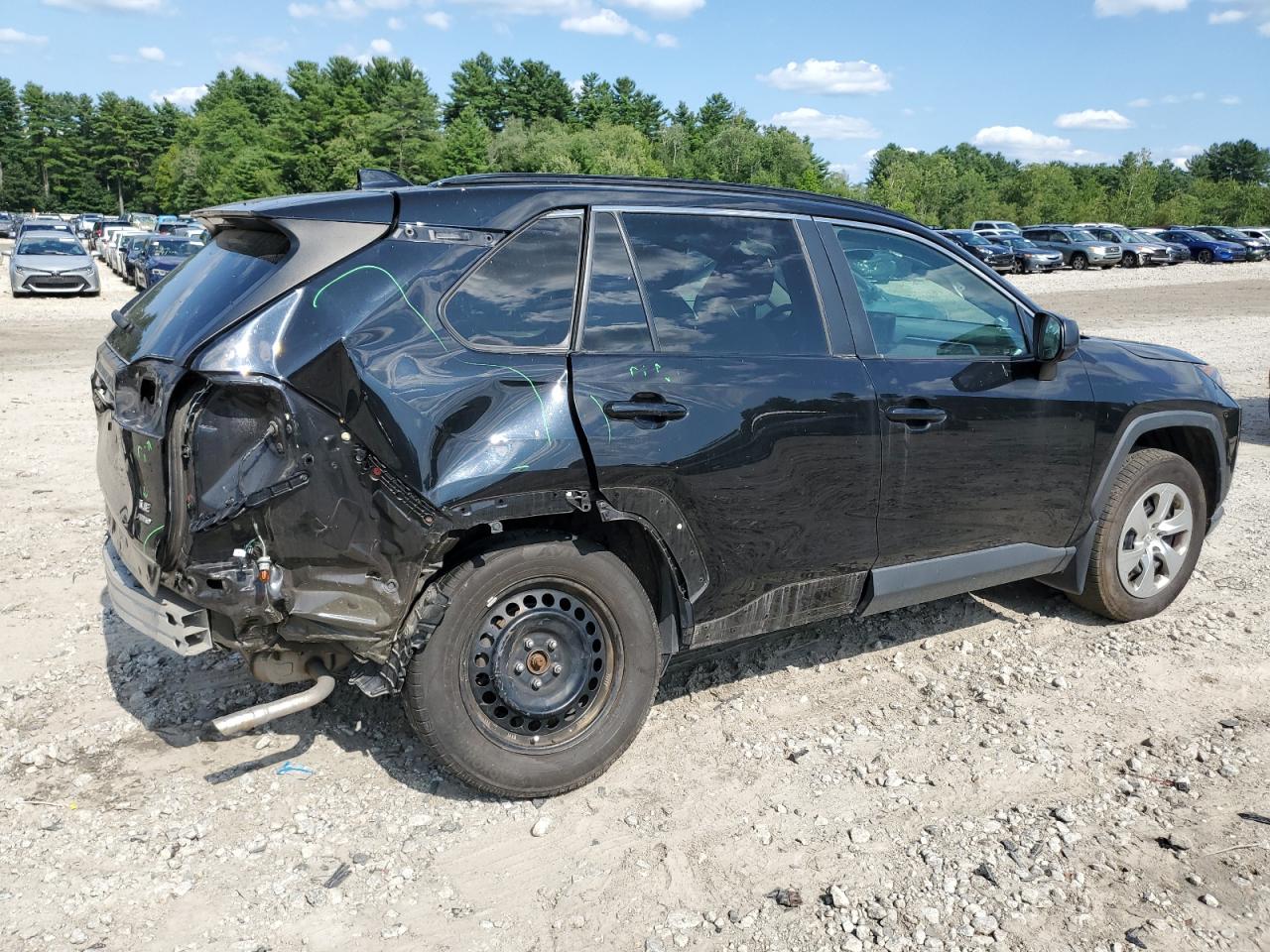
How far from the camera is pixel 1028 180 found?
251 feet

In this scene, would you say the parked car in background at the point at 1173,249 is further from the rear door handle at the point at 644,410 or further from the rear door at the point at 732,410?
the rear door handle at the point at 644,410

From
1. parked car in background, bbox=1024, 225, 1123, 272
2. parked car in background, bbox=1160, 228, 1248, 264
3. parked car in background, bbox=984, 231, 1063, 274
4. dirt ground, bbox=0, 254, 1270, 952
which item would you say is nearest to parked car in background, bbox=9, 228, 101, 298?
dirt ground, bbox=0, 254, 1270, 952

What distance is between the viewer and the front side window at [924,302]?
4.28 m

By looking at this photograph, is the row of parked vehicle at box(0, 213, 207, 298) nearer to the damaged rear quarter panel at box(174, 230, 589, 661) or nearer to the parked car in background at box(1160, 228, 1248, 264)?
the damaged rear quarter panel at box(174, 230, 589, 661)

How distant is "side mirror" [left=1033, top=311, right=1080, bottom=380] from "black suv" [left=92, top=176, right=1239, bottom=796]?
0.02 meters

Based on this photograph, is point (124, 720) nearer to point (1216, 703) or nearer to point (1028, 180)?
point (1216, 703)

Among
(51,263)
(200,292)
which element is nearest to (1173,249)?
(51,263)

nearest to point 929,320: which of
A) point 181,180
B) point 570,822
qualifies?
point 570,822

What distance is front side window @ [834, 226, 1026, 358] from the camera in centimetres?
428

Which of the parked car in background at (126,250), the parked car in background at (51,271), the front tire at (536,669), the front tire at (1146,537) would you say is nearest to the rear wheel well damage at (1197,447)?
Result: the front tire at (1146,537)

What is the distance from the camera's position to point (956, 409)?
14.1ft

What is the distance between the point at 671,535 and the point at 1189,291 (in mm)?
30778

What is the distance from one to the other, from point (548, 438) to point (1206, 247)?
50.4 meters

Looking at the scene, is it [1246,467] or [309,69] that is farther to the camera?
[309,69]
